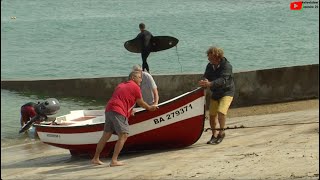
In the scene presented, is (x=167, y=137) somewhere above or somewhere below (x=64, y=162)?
above

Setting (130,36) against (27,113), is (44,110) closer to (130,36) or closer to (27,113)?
(27,113)

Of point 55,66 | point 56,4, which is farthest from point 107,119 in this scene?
point 56,4

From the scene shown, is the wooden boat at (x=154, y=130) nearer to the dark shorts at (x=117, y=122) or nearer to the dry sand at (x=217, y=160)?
the dry sand at (x=217, y=160)

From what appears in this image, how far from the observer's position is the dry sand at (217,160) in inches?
360

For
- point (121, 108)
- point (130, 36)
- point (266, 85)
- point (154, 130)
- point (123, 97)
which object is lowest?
point (130, 36)

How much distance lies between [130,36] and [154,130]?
121 ft

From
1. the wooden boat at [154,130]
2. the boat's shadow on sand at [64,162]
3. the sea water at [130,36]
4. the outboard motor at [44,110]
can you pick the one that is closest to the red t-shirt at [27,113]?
the outboard motor at [44,110]

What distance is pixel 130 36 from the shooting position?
1893 inches

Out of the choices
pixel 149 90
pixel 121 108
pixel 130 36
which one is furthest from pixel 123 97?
pixel 130 36

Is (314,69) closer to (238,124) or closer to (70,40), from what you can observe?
(238,124)

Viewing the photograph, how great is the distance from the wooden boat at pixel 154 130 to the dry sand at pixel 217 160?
16 cm

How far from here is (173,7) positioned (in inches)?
2569

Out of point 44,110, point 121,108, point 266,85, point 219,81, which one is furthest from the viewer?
point 266,85

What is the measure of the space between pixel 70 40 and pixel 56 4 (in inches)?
878
